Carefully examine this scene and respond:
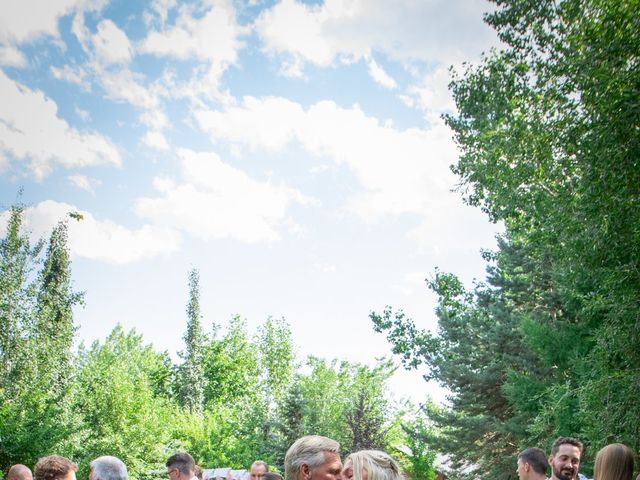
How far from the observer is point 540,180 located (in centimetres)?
1653

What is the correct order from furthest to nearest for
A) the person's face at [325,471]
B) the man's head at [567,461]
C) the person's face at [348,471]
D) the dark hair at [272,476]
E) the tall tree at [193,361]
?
the tall tree at [193,361] < the dark hair at [272,476] < the man's head at [567,461] < the person's face at [348,471] < the person's face at [325,471]

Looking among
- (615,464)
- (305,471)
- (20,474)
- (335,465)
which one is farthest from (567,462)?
(20,474)

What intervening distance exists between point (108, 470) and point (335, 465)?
→ 2005mm

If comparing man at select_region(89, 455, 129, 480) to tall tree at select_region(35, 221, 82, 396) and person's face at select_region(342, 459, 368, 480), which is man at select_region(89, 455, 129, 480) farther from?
tall tree at select_region(35, 221, 82, 396)

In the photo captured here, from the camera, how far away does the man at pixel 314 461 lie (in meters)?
3.59

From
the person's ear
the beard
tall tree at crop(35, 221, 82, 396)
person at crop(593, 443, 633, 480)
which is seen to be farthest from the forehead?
tall tree at crop(35, 221, 82, 396)

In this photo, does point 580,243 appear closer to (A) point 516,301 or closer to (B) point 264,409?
(A) point 516,301

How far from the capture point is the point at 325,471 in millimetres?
3596

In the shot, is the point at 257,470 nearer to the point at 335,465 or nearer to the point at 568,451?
the point at 568,451

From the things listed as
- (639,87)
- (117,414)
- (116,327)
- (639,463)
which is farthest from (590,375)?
(116,327)

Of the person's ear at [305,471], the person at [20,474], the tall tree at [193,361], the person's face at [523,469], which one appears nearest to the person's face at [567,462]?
the person's face at [523,469]

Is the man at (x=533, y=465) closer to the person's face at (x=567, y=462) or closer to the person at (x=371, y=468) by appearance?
the person's face at (x=567, y=462)

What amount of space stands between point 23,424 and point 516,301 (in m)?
18.6

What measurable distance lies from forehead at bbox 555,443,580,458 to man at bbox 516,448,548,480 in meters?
0.16
